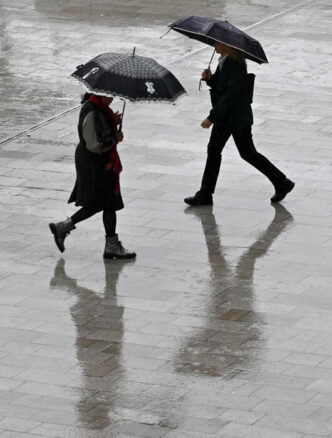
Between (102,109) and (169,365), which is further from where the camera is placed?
(102,109)

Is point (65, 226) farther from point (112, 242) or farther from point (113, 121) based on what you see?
point (113, 121)

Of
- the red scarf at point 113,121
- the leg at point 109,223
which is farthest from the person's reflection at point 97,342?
the red scarf at point 113,121

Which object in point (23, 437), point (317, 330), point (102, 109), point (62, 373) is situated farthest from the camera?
point (102, 109)

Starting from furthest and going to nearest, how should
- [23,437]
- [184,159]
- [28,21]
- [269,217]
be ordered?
1. [28,21]
2. [184,159]
3. [269,217]
4. [23,437]

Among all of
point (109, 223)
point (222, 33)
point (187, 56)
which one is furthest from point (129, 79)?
point (187, 56)

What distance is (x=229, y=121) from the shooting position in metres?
13.3

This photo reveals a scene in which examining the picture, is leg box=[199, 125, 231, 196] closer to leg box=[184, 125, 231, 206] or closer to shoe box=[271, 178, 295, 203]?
leg box=[184, 125, 231, 206]

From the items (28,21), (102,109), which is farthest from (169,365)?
(28,21)

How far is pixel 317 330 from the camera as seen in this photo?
10656mm

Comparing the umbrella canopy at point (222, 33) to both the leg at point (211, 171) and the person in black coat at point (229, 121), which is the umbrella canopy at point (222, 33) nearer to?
the person in black coat at point (229, 121)

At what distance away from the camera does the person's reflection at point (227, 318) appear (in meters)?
10.1

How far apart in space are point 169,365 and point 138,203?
3739 millimetres

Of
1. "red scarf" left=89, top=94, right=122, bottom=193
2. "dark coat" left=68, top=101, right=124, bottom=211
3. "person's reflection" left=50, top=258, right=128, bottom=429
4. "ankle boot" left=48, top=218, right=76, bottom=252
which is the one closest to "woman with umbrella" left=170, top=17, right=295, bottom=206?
"red scarf" left=89, top=94, right=122, bottom=193

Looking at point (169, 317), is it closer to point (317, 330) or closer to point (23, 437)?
point (317, 330)
